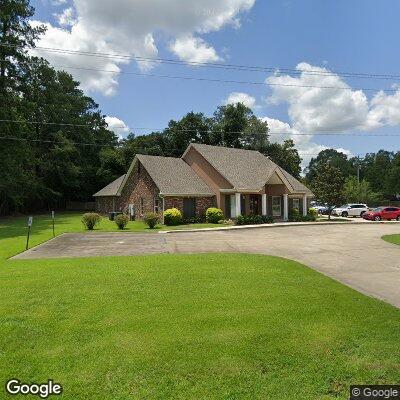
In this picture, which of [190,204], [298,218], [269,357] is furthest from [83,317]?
[298,218]

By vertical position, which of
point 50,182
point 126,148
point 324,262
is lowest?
point 324,262

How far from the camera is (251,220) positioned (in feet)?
109

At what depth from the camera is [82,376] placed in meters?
4.65

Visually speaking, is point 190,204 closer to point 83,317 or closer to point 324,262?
point 324,262

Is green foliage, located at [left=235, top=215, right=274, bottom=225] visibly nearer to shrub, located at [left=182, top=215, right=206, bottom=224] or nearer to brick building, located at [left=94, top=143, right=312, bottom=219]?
brick building, located at [left=94, top=143, right=312, bottom=219]

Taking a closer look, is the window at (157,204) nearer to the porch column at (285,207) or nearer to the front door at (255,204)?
the front door at (255,204)

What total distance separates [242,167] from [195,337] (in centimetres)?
3422

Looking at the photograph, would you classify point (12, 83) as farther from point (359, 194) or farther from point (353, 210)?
point (359, 194)

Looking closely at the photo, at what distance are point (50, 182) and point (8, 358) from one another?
54.9 metres

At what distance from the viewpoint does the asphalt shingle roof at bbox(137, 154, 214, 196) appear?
33594 mm

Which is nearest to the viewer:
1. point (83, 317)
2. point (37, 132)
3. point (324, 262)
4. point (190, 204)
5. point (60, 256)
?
point (83, 317)
